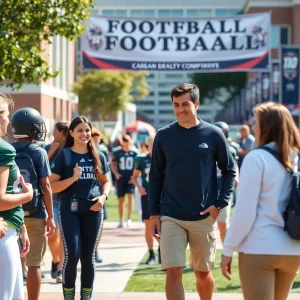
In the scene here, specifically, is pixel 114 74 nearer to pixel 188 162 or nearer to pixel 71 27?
pixel 71 27

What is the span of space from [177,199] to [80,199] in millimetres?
1443

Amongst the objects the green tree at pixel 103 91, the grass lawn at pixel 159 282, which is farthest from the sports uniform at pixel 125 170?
the green tree at pixel 103 91

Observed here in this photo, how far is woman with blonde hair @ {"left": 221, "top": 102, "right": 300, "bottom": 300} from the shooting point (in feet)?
17.6

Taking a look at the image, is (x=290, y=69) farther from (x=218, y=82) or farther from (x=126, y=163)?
(x=218, y=82)

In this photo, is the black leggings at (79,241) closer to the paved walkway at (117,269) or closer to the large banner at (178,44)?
the paved walkway at (117,269)

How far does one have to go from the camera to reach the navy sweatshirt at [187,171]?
7316 mm

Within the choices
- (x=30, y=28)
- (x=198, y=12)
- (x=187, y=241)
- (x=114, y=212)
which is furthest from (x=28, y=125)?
(x=198, y=12)

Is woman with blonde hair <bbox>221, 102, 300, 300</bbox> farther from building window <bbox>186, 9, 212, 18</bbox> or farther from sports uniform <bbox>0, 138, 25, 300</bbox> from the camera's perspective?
building window <bbox>186, 9, 212, 18</bbox>

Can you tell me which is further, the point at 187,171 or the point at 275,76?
the point at 275,76

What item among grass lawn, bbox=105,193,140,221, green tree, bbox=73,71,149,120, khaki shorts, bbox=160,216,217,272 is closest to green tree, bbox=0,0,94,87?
khaki shorts, bbox=160,216,217,272

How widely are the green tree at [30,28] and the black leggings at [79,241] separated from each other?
5.70m

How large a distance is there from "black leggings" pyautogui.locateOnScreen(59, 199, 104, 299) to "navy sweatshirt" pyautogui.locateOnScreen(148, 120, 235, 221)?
1.10m

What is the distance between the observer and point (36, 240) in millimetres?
8023

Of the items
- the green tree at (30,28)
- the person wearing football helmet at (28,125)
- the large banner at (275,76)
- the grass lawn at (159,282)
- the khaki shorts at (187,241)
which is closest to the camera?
the khaki shorts at (187,241)
